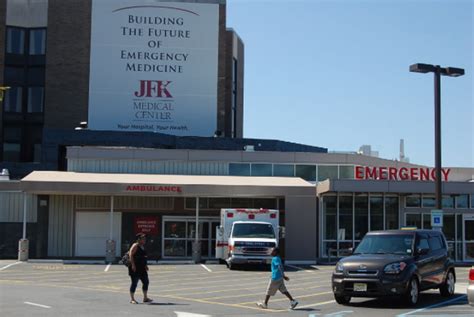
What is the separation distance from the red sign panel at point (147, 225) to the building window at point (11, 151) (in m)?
20.1

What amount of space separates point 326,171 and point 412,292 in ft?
73.5

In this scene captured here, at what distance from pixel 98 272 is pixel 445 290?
13182 mm

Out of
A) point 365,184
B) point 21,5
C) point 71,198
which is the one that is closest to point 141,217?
point 71,198

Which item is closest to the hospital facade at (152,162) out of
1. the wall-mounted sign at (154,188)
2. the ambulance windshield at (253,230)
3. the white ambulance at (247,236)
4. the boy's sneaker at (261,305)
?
the wall-mounted sign at (154,188)

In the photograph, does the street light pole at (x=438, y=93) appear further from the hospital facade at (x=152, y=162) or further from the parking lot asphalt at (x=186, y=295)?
the hospital facade at (x=152, y=162)

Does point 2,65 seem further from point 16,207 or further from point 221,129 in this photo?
point 16,207

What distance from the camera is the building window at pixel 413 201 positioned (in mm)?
36338

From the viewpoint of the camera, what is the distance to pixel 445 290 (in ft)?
62.5

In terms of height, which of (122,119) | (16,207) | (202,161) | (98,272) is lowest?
(98,272)

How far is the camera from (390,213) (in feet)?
118

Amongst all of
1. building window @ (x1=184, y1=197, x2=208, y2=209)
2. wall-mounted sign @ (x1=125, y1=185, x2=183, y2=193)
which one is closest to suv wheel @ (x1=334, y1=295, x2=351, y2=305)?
wall-mounted sign @ (x1=125, y1=185, x2=183, y2=193)

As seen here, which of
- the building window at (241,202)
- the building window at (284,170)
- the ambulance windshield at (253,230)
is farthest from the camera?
the building window at (284,170)

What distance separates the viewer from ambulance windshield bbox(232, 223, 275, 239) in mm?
29453

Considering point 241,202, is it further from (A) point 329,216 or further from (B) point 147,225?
(B) point 147,225
